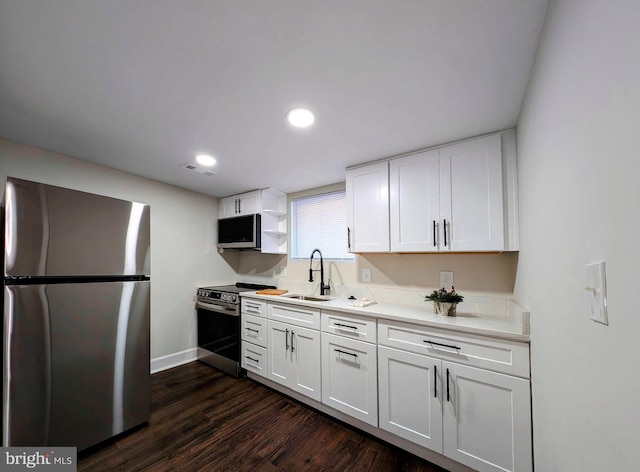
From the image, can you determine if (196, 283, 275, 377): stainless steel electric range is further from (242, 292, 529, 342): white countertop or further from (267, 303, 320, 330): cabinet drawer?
(242, 292, 529, 342): white countertop

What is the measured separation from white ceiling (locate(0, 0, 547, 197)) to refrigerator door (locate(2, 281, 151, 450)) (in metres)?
1.19

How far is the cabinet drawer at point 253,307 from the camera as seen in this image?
2695 millimetres

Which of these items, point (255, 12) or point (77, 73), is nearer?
point (255, 12)

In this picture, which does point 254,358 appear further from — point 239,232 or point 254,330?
point 239,232

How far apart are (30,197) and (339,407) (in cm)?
257

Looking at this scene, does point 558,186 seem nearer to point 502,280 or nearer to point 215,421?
point 502,280

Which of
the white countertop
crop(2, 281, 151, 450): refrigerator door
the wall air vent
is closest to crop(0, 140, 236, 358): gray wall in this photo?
the wall air vent

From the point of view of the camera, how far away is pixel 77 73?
4.17ft

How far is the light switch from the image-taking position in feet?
1.94

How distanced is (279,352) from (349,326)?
89 centimetres

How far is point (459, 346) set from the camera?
157 cm

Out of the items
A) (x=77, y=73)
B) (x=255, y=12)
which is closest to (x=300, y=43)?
(x=255, y=12)

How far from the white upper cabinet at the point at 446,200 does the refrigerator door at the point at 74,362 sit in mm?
1977

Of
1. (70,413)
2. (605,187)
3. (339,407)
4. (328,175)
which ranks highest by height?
(328,175)
